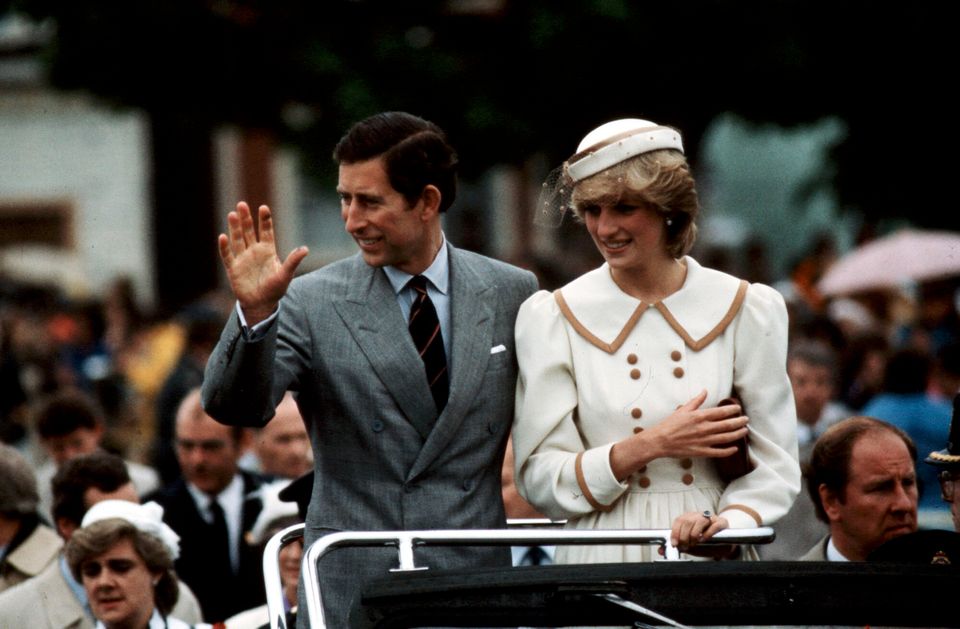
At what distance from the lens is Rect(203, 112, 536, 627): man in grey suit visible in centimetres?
493

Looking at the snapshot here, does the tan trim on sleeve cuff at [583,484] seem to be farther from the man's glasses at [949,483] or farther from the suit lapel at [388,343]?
the man's glasses at [949,483]

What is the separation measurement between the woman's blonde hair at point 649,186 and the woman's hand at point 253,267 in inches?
28.1

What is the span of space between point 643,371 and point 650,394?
60mm

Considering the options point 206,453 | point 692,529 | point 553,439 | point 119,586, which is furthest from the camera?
point 206,453

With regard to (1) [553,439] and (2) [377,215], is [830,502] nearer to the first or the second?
(1) [553,439]

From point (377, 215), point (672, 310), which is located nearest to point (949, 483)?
point (672, 310)

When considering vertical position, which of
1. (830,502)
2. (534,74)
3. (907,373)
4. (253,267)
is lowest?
(830,502)

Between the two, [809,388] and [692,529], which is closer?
[692,529]

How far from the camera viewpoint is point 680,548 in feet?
14.4

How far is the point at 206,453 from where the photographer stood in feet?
28.7

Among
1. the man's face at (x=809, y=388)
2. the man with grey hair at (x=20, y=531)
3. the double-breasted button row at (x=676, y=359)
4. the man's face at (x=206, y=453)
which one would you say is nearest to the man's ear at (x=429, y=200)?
the double-breasted button row at (x=676, y=359)

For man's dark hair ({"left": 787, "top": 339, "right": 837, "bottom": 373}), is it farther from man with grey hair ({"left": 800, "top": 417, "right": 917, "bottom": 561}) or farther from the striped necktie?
the striped necktie

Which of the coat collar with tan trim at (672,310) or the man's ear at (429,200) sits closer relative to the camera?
the coat collar with tan trim at (672,310)

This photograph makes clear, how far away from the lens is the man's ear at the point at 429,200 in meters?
5.01
